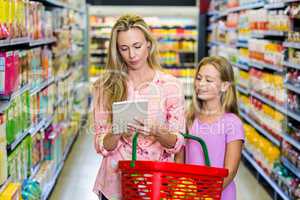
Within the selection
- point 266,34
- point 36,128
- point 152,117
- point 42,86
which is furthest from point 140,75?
point 266,34

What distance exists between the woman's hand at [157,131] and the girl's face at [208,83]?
0.53 meters

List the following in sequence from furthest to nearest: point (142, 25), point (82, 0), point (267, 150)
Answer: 1. point (82, 0)
2. point (267, 150)
3. point (142, 25)

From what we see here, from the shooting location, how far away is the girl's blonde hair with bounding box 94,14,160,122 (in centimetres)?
244

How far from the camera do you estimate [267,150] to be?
19.0ft

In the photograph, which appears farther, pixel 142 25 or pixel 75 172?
pixel 75 172

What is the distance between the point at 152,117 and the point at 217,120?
577mm

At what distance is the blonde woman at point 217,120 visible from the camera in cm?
277

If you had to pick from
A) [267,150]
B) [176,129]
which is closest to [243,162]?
[267,150]

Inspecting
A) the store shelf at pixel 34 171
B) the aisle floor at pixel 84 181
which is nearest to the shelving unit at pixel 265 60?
the aisle floor at pixel 84 181

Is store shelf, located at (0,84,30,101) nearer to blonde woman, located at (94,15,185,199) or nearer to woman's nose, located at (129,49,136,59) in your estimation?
blonde woman, located at (94,15,185,199)

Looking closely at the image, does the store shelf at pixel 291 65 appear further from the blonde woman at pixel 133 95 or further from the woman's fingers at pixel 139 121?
the woman's fingers at pixel 139 121

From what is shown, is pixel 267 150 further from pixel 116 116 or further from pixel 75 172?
pixel 116 116

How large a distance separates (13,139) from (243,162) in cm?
404

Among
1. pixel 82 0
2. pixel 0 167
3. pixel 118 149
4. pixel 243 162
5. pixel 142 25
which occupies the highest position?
pixel 82 0
